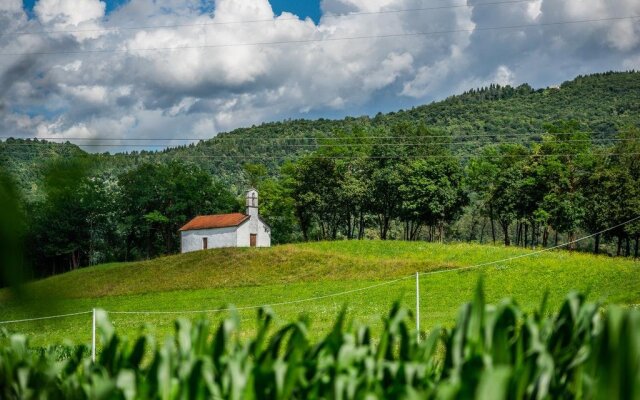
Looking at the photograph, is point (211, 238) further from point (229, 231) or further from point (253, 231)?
point (253, 231)

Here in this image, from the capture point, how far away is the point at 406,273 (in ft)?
125

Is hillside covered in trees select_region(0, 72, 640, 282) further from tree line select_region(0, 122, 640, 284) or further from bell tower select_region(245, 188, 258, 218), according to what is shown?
bell tower select_region(245, 188, 258, 218)

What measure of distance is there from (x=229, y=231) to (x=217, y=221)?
1.95 m

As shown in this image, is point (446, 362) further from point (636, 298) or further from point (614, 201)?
point (614, 201)

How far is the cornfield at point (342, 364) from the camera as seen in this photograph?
760mm

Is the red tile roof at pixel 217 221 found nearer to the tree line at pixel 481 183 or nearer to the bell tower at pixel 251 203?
the bell tower at pixel 251 203

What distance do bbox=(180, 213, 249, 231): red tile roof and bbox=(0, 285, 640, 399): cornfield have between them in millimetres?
58194

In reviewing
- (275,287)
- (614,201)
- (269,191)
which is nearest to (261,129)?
(269,191)

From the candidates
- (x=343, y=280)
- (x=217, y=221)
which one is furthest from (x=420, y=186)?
(x=343, y=280)

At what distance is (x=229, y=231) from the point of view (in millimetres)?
59281

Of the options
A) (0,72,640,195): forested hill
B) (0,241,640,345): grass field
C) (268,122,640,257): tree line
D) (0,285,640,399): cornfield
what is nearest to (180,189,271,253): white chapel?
(0,241,640,345): grass field

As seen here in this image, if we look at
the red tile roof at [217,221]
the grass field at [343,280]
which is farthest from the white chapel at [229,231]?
the grass field at [343,280]

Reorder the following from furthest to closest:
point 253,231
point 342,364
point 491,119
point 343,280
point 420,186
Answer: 1. point 491,119
2. point 420,186
3. point 253,231
4. point 343,280
5. point 342,364

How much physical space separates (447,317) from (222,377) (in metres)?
21.1
